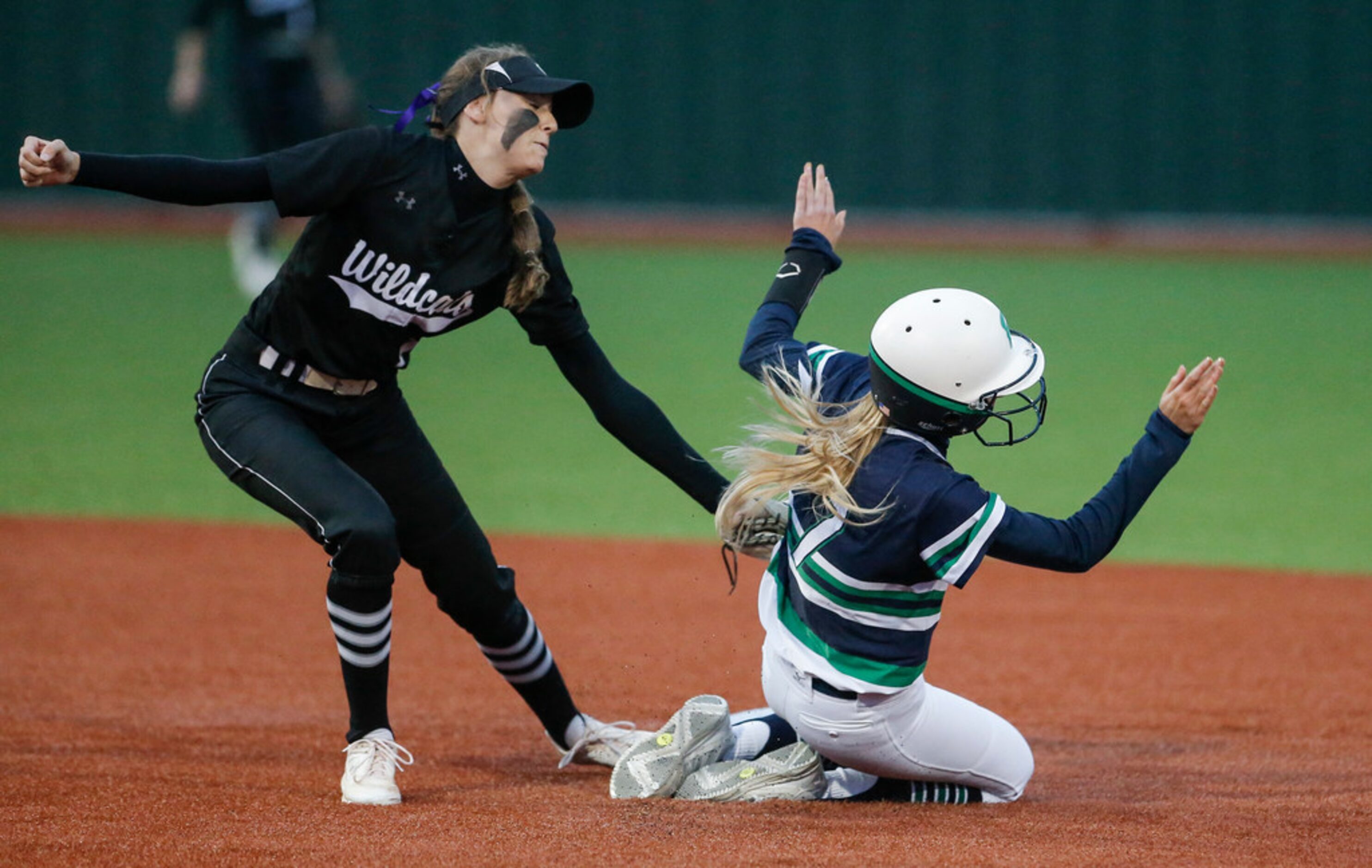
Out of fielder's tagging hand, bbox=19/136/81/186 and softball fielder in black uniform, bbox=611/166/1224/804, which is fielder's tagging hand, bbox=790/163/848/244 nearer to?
softball fielder in black uniform, bbox=611/166/1224/804

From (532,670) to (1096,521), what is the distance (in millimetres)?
1735

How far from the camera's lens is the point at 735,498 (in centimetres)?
396

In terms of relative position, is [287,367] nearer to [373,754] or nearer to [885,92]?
[373,754]

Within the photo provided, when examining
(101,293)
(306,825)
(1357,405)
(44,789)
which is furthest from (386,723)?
(101,293)

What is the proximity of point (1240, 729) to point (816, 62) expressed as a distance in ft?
48.0

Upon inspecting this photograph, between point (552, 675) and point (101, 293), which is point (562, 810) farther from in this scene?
point (101, 293)

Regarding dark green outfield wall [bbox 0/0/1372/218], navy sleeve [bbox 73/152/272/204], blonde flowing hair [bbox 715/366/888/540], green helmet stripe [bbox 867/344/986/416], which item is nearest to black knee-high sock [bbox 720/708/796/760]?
blonde flowing hair [bbox 715/366/888/540]

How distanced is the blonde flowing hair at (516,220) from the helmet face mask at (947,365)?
95 centimetres

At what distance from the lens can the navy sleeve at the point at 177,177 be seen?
3750 millimetres

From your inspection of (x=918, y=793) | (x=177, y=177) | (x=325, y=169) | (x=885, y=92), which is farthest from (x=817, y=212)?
(x=885, y=92)

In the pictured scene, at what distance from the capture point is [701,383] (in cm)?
1146

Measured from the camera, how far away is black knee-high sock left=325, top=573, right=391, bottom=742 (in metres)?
4.04

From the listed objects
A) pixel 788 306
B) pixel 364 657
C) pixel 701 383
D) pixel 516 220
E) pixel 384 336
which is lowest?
pixel 701 383

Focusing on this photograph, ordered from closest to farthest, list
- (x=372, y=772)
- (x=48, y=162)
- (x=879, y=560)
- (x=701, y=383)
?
(x=48, y=162)
(x=879, y=560)
(x=372, y=772)
(x=701, y=383)
